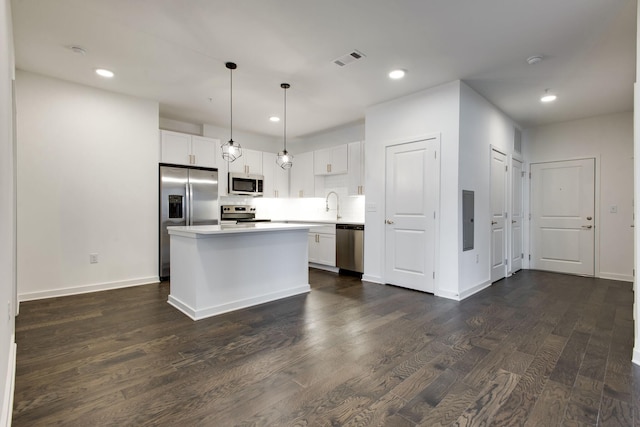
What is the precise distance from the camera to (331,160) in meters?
5.93

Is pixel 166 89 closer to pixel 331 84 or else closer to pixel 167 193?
pixel 167 193

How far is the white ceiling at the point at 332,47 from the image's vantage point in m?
2.50

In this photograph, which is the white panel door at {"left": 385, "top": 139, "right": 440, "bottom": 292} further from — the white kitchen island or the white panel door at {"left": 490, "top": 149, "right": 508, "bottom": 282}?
the white kitchen island

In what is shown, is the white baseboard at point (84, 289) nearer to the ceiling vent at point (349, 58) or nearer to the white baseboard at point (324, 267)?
the white baseboard at point (324, 267)

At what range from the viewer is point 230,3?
2.43 meters

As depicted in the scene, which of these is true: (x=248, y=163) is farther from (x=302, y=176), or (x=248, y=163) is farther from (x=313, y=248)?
(x=313, y=248)

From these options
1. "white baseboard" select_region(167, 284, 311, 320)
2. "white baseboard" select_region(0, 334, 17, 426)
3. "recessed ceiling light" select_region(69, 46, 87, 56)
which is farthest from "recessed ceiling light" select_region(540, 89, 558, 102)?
"white baseboard" select_region(0, 334, 17, 426)

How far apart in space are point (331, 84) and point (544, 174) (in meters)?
4.42

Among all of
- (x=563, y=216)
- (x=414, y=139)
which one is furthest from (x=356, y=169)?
(x=563, y=216)

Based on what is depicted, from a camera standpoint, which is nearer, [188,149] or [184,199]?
[184,199]

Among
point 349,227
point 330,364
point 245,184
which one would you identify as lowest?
point 330,364

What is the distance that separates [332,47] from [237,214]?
3.99 metres

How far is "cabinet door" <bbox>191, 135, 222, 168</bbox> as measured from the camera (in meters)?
5.24

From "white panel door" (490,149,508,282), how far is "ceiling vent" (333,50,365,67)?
267cm
